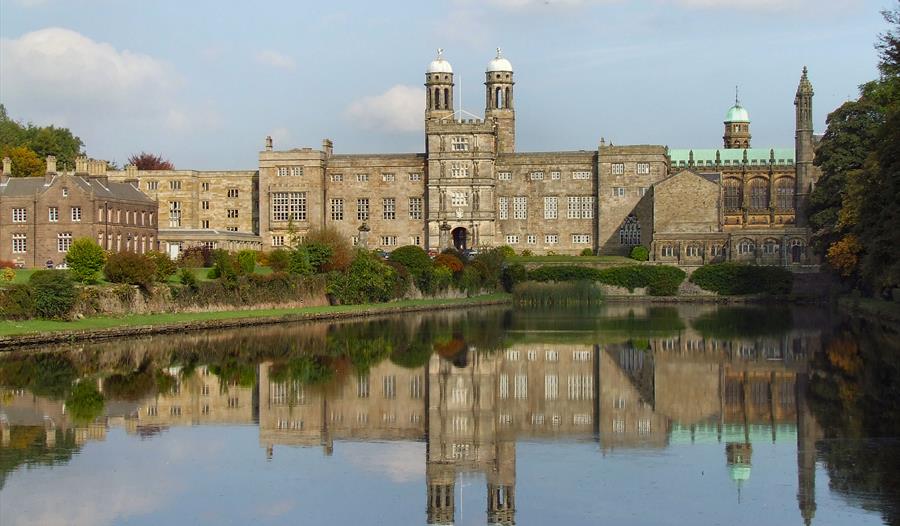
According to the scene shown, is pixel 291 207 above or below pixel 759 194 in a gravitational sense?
below

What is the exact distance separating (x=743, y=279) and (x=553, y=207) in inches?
661

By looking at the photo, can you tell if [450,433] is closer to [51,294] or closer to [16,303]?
[51,294]

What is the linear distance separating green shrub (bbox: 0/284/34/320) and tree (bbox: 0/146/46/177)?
38.5 metres

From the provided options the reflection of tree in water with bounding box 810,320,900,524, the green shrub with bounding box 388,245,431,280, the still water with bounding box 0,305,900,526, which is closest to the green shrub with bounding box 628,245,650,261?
the green shrub with bounding box 388,245,431,280

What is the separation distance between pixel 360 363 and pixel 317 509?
1844 centimetres

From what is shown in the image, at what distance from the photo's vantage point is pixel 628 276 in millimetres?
75812

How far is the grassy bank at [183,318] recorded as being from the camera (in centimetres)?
3994

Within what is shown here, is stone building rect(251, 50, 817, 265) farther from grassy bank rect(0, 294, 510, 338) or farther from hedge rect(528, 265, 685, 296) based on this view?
grassy bank rect(0, 294, 510, 338)

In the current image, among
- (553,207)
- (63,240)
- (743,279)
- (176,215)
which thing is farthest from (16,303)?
(553,207)

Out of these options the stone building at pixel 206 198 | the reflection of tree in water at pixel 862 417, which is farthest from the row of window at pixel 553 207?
the reflection of tree in water at pixel 862 417

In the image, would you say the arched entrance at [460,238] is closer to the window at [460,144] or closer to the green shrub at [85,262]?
the window at [460,144]

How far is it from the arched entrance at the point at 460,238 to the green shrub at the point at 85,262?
133 ft

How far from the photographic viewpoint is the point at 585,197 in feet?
284

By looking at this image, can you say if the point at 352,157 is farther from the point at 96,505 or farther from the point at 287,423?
the point at 96,505
